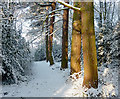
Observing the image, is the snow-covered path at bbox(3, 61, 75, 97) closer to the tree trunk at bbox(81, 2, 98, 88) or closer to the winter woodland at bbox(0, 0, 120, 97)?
the winter woodland at bbox(0, 0, 120, 97)

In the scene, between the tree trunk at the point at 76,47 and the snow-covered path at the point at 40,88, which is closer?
the snow-covered path at the point at 40,88

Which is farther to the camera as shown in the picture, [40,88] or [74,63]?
[74,63]

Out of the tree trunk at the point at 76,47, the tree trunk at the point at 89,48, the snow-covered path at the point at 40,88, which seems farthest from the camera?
the tree trunk at the point at 76,47

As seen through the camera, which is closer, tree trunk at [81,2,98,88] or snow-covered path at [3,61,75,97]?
tree trunk at [81,2,98,88]

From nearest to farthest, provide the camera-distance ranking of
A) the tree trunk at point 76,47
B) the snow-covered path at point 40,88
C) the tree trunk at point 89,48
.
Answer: the tree trunk at point 89,48 → the snow-covered path at point 40,88 → the tree trunk at point 76,47

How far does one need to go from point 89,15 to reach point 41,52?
28.3m

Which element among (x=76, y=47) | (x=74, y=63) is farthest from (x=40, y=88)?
(x=76, y=47)

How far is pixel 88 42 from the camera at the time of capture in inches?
193

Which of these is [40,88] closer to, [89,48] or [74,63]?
[74,63]

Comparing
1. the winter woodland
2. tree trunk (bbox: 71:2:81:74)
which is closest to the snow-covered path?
the winter woodland

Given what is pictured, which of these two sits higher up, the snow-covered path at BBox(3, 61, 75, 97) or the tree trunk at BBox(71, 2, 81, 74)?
the tree trunk at BBox(71, 2, 81, 74)

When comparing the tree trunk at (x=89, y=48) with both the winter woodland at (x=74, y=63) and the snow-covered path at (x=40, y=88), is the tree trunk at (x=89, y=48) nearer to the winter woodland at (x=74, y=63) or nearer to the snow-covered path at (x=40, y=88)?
the winter woodland at (x=74, y=63)

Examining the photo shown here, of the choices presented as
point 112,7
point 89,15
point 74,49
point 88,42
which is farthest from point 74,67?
point 112,7

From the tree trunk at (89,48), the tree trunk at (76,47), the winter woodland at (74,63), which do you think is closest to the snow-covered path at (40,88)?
the winter woodland at (74,63)
